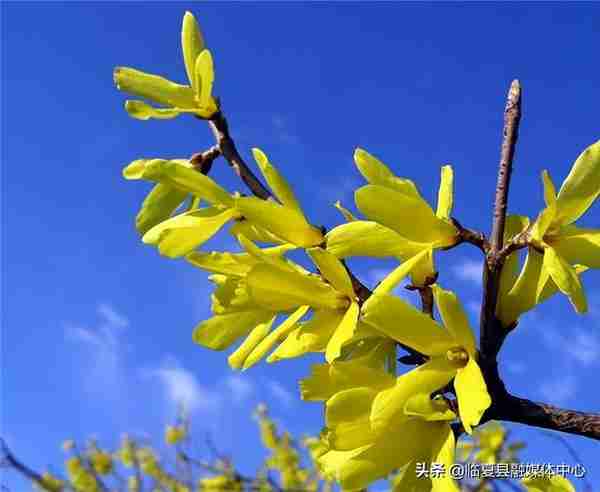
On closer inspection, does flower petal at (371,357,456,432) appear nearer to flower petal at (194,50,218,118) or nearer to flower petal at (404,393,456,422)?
flower petal at (404,393,456,422)

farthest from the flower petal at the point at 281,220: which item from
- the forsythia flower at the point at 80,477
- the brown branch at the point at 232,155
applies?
the forsythia flower at the point at 80,477

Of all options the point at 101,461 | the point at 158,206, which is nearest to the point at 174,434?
the point at 101,461

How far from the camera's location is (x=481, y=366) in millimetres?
1075

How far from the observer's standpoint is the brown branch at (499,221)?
1.07 m

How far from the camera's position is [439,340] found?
1.08 meters

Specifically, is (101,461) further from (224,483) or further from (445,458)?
(445,458)

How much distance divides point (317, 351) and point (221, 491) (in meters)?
4.64

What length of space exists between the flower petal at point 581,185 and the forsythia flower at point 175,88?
666mm

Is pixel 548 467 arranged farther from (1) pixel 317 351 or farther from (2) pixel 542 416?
(1) pixel 317 351

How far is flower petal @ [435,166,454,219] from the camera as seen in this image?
4.27ft

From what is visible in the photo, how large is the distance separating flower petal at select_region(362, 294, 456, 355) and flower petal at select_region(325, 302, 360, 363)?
5 cm

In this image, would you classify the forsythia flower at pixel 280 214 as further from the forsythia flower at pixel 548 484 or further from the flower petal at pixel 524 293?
the forsythia flower at pixel 548 484

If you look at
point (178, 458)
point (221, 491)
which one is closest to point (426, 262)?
point (221, 491)

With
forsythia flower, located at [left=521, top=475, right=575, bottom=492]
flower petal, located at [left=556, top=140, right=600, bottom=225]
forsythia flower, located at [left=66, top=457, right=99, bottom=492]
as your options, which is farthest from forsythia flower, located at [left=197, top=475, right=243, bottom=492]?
flower petal, located at [left=556, top=140, right=600, bottom=225]
